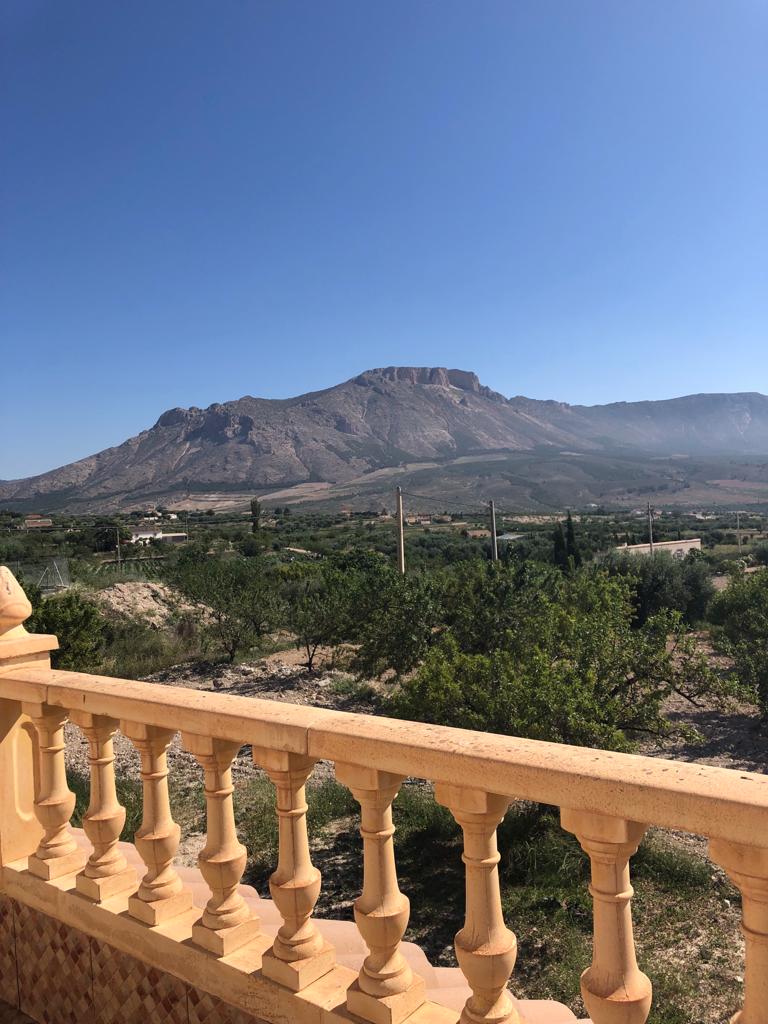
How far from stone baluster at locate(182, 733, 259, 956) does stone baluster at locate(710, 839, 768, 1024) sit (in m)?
1.29

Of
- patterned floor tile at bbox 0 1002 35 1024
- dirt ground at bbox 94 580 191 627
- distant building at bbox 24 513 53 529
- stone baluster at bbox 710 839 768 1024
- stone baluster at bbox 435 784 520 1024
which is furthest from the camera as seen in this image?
distant building at bbox 24 513 53 529

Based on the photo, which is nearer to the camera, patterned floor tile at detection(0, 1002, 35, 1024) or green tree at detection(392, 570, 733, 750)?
patterned floor tile at detection(0, 1002, 35, 1024)

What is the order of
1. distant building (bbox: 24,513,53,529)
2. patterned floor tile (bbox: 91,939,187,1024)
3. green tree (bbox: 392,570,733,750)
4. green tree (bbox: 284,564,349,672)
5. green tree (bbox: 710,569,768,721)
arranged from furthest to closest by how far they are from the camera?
distant building (bbox: 24,513,53,529) → green tree (bbox: 284,564,349,672) → green tree (bbox: 710,569,768,721) → green tree (bbox: 392,570,733,750) → patterned floor tile (bbox: 91,939,187,1024)

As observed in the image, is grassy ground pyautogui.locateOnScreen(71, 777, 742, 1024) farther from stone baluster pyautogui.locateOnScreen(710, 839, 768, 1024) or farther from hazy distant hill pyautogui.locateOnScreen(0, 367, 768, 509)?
hazy distant hill pyautogui.locateOnScreen(0, 367, 768, 509)

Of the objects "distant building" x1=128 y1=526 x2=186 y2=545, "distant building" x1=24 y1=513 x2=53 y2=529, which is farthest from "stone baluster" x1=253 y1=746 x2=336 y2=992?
"distant building" x1=24 y1=513 x2=53 y2=529

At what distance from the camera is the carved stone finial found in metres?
2.78

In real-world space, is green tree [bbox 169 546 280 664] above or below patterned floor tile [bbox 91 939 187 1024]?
below

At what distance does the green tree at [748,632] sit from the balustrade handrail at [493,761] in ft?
34.3

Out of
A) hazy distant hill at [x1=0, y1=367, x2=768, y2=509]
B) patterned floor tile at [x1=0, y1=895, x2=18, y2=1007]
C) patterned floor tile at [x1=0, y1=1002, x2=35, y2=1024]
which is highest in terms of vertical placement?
hazy distant hill at [x1=0, y1=367, x2=768, y2=509]

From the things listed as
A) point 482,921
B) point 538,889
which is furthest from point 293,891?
point 538,889

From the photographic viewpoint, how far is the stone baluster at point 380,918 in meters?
1.74

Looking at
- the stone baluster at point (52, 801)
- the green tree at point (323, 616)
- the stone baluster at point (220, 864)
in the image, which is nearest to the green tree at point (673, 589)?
the green tree at point (323, 616)

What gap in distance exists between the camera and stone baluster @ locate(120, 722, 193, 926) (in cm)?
227

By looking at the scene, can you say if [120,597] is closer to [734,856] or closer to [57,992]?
[57,992]
